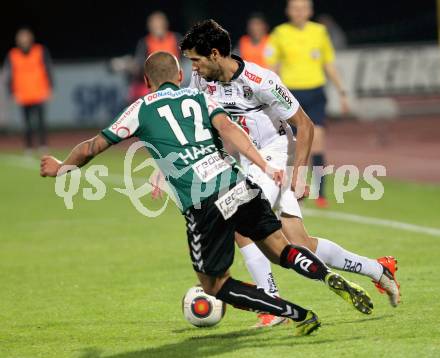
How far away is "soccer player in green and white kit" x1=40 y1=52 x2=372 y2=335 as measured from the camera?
262 inches

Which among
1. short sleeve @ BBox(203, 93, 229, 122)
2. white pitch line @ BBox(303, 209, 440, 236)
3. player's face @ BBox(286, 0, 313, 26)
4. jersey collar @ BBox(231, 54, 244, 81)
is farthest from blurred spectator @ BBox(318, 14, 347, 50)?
short sleeve @ BBox(203, 93, 229, 122)

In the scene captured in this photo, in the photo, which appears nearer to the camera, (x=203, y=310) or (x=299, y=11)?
(x=203, y=310)

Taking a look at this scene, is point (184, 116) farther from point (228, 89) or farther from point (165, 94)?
point (228, 89)

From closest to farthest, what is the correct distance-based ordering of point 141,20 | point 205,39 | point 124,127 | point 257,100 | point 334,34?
point 124,127 → point 205,39 → point 257,100 → point 334,34 → point 141,20

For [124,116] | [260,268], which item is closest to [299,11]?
[260,268]

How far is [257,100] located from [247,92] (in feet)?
0.35

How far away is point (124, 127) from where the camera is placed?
22.0 feet

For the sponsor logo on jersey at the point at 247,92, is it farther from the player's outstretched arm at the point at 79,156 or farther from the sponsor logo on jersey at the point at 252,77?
the player's outstretched arm at the point at 79,156

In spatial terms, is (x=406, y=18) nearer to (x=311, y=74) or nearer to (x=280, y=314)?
(x=311, y=74)

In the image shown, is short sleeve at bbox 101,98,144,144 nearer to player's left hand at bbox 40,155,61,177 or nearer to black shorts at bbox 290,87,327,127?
player's left hand at bbox 40,155,61,177

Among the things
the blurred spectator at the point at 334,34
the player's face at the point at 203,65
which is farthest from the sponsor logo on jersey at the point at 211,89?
the blurred spectator at the point at 334,34

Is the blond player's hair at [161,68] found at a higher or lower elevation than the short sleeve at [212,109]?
higher

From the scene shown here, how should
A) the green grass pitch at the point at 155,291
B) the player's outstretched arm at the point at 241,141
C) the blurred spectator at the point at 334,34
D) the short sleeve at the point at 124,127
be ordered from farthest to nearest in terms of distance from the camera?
the blurred spectator at the point at 334,34 < the green grass pitch at the point at 155,291 < the short sleeve at the point at 124,127 < the player's outstretched arm at the point at 241,141

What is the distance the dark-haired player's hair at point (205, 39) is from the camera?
23.0 feet
